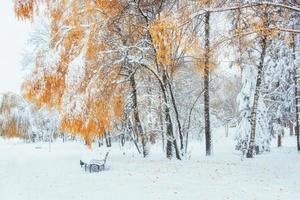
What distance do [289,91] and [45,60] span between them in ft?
69.8

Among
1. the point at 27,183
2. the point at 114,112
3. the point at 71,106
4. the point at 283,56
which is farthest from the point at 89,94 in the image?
the point at 283,56

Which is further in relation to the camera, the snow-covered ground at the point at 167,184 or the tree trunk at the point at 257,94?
the tree trunk at the point at 257,94

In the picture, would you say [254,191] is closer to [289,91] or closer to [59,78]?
[59,78]

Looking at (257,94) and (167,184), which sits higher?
(257,94)

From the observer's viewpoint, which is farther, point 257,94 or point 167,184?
point 257,94

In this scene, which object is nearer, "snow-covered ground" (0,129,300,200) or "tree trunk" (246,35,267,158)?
"snow-covered ground" (0,129,300,200)

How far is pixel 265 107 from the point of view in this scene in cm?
3316

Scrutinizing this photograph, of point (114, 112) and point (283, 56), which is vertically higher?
point (283, 56)

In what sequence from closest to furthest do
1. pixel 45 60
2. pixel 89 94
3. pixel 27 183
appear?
pixel 45 60 < pixel 89 94 < pixel 27 183

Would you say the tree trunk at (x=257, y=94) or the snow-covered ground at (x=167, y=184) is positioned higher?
the tree trunk at (x=257, y=94)

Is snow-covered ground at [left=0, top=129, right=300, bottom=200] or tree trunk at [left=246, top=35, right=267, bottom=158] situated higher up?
tree trunk at [left=246, top=35, right=267, bottom=158]

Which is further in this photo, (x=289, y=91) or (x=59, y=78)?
(x=289, y=91)

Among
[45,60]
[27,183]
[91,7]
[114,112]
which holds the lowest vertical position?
[27,183]

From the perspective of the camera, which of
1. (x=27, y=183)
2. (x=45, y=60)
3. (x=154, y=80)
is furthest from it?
(x=154, y=80)
